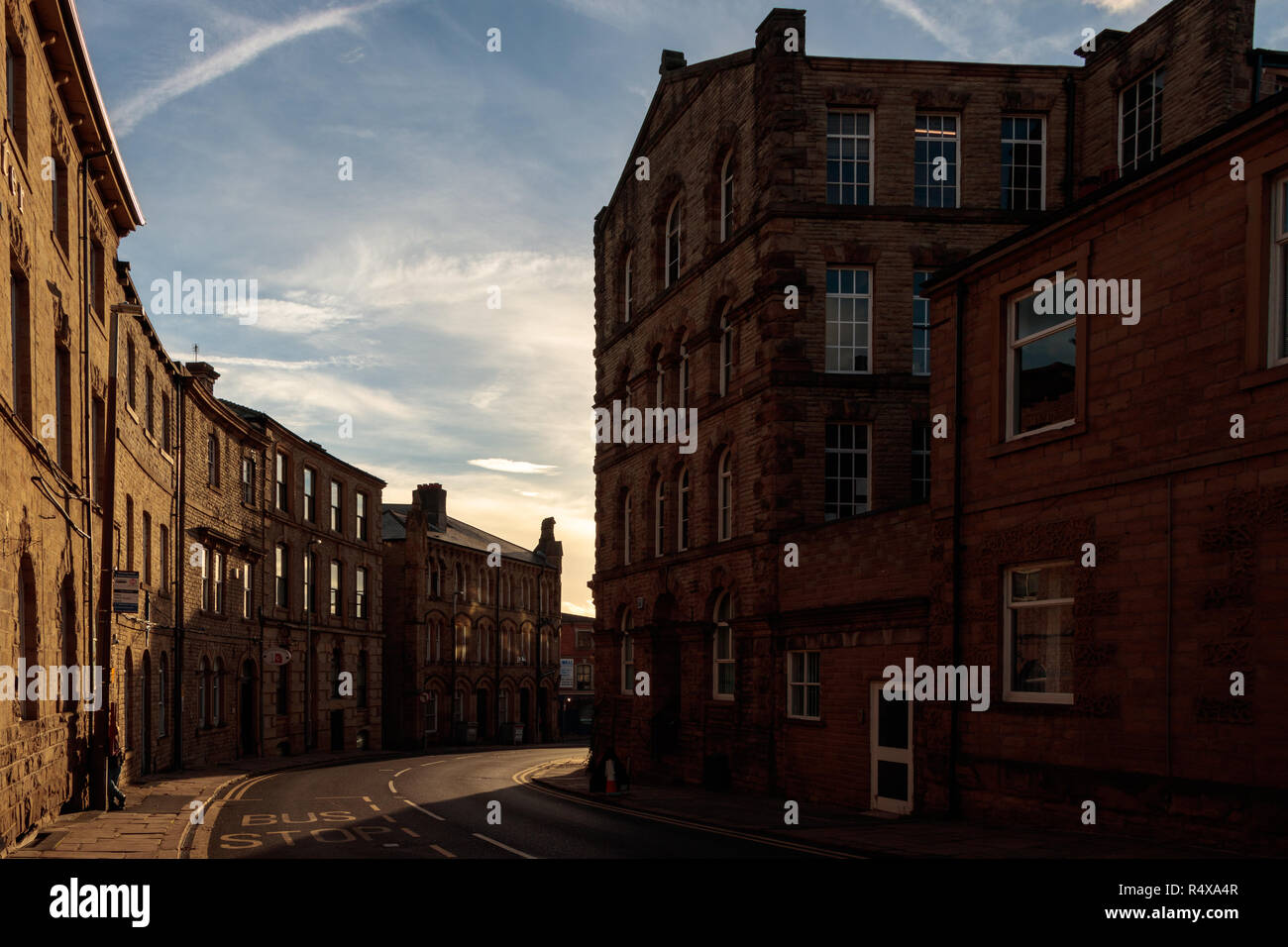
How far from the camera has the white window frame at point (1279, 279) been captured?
496 inches

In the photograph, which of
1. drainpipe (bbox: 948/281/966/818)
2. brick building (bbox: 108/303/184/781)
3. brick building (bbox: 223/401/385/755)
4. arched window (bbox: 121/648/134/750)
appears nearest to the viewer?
drainpipe (bbox: 948/281/966/818)

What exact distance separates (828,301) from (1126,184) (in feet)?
37.3

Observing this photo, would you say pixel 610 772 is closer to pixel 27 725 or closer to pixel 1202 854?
pixel 27 725

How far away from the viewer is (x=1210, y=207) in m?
13.6

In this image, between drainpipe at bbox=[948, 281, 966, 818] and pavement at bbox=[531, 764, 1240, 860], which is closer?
pavement at bbox=[531, 764, 1240, 860]

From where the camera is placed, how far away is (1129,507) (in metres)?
14.6

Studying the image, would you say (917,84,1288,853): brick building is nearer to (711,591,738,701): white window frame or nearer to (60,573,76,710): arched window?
(711,591,738,701): white window frame

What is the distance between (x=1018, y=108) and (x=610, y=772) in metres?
17.7

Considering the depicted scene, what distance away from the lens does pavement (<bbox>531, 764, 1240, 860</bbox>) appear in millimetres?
13539

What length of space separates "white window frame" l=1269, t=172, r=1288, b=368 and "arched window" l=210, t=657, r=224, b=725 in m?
→ 31.5

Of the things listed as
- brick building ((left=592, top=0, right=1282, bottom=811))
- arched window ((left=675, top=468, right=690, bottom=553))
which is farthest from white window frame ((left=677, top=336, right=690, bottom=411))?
arched window ((left=675, top=468, right=690, bottom=553))

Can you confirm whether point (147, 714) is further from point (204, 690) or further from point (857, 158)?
point (857, 158)

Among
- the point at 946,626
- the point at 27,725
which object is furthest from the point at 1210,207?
the point at 27,725

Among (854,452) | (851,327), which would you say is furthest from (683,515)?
(851,327)
